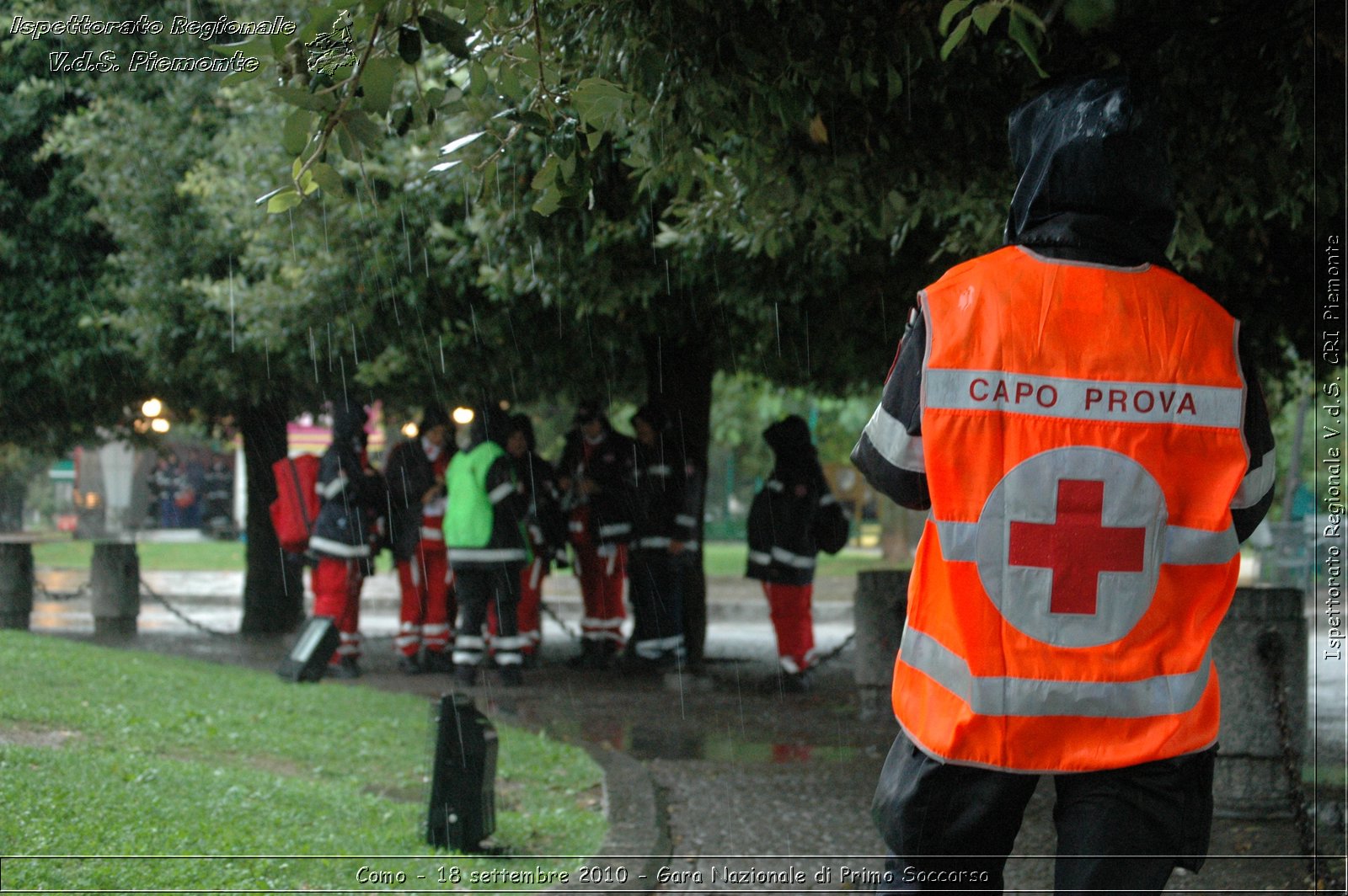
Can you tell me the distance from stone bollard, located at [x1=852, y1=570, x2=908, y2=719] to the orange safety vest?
613cm

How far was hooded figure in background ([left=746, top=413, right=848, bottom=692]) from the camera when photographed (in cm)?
1089

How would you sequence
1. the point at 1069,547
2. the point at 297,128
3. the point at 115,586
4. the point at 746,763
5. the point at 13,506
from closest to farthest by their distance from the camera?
1. the point at 1069,547
2. the point at 297,128
3. the point at 746,763
4. the point at 115,586
5. the point at 13,506

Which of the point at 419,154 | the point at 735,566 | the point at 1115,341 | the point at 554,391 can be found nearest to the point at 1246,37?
the point at 1115,341

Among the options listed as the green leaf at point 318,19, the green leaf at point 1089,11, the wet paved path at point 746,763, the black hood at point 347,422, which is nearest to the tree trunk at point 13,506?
the wet paved path at point 746,763

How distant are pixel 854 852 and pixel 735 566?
77.2ft

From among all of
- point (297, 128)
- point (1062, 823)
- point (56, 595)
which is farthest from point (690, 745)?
point (56, 595)

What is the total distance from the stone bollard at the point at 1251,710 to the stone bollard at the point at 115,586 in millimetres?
12136

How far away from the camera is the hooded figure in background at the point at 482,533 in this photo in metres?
10.6

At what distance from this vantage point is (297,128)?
343cm

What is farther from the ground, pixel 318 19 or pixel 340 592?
pixel 318 19

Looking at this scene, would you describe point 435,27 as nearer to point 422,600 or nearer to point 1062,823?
point 1062,823

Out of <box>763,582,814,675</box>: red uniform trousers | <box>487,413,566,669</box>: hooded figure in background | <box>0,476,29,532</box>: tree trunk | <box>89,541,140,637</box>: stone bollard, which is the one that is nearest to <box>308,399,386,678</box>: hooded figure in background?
<box>487,413,566,669</box>: hooded figure in background

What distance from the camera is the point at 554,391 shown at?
13.2 metres

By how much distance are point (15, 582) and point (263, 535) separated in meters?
2.92
